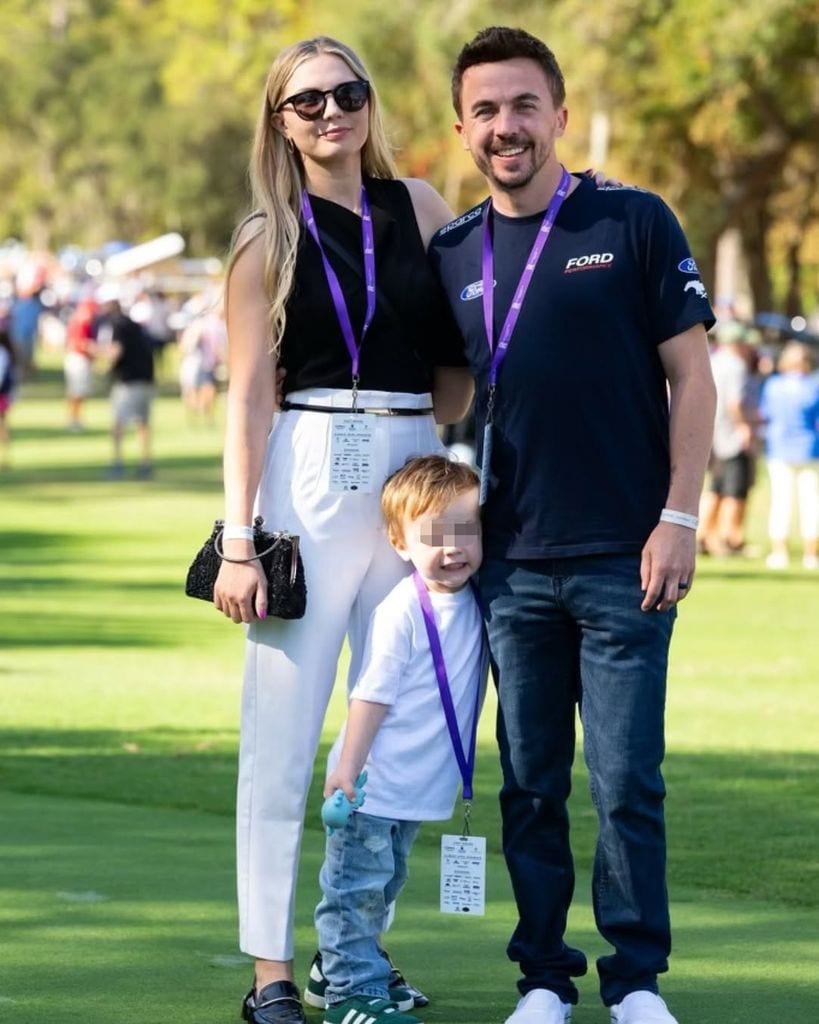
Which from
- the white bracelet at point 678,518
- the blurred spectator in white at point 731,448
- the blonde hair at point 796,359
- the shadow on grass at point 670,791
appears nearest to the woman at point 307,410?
the white bracelet at point 678,518

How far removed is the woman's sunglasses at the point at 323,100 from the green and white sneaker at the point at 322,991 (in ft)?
6.77

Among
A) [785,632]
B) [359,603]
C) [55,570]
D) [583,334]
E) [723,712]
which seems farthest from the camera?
[55,570]

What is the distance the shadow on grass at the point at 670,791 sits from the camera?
25.0ft

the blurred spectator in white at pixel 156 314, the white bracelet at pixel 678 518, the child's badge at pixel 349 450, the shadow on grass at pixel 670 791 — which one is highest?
the blurred spectator in white at pixel 156 314

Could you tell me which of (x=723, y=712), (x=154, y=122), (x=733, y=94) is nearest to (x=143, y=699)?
(x=723, y=712)

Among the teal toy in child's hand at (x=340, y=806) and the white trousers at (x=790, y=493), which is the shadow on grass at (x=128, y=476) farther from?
the teal toy in child's hand at (x=340, y=806)

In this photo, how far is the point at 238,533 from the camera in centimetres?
516

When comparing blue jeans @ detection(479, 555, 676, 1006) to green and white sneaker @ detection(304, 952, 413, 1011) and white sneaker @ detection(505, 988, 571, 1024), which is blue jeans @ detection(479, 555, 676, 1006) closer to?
white sneaker @ detection(505, 988, 571, 1024)

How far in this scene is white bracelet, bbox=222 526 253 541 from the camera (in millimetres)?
5152

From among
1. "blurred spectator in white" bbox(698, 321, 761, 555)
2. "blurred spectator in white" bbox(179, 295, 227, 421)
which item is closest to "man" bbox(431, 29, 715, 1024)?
"blurred spectator in white" bbox(698, 321, 761, 555)

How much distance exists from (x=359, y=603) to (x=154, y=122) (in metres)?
72.9

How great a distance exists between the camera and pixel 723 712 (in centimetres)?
1147

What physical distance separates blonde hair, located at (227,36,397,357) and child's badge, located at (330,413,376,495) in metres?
0.25

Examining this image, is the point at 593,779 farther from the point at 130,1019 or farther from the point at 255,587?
the point at 130,1019
